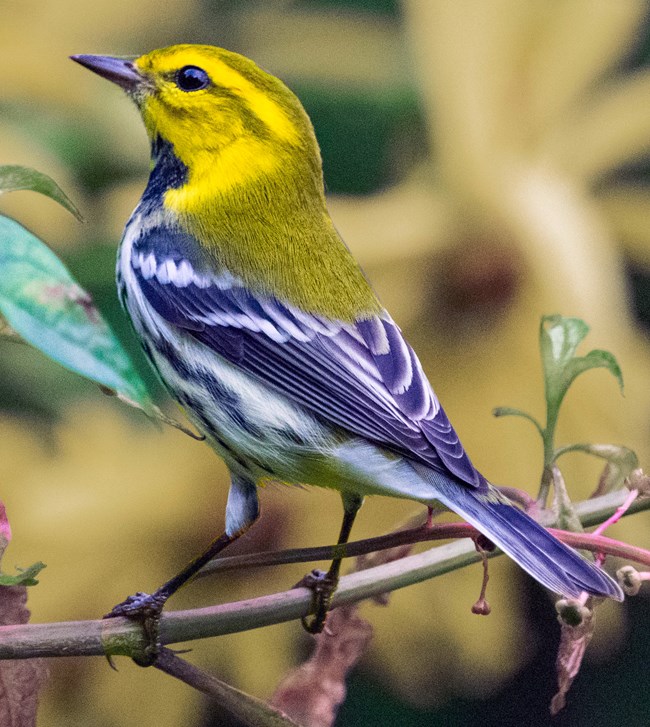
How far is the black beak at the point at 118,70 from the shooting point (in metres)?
0.61

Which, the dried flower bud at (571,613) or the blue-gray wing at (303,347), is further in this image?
the blue-gray wing at (303,347)

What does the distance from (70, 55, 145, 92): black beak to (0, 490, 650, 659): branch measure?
0.30 m

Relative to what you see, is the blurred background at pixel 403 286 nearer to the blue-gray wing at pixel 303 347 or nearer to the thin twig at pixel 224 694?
the blue-gray wing at pixel 303 347

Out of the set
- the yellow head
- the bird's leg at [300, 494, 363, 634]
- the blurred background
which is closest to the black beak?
the yellow head

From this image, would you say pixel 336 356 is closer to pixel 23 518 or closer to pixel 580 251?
pixel 23 518

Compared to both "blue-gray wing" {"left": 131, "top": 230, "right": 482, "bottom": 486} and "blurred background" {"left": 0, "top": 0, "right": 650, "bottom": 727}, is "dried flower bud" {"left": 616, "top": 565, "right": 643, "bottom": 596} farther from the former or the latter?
"blurred background" {"left": 0, "top": 0, "right": 650, "bottom": 727}

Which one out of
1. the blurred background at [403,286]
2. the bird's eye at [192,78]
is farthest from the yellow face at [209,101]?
the blurred background at [403,286]

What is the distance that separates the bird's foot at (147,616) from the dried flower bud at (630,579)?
19 centimetres

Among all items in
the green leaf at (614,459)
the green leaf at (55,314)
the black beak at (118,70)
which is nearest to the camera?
the green leaf at (55,314)

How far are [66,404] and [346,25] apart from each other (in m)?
0.41

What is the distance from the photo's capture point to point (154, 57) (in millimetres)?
657

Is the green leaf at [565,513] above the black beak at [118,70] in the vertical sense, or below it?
below

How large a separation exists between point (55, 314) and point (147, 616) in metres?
0.13

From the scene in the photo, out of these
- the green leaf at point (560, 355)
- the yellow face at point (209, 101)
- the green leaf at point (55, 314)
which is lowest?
the green leaf at point (560, 355)
